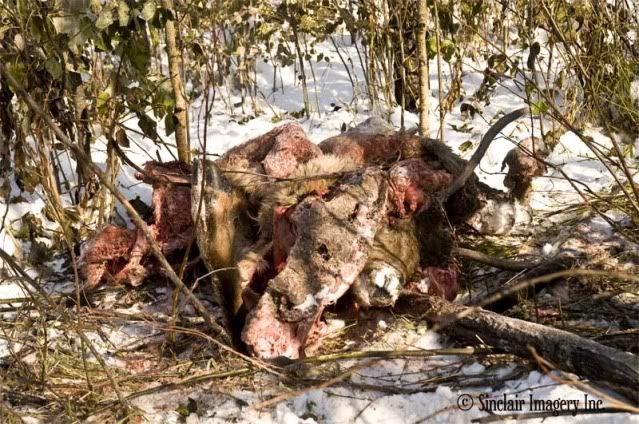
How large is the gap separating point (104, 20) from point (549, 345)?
1967 mm

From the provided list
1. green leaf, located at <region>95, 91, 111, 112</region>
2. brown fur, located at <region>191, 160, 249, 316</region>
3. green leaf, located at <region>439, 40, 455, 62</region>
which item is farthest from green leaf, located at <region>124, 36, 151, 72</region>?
green leaf, located at <region>439, 40, 455, 62</region>

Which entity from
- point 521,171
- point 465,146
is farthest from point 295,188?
point 465,146

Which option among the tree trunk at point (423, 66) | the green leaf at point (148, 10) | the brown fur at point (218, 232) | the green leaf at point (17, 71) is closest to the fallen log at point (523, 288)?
the brown fur at point (218, 232)

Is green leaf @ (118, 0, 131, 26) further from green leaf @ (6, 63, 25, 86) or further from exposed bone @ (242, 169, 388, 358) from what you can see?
exposed bone @ (242, 169, 388, 358)

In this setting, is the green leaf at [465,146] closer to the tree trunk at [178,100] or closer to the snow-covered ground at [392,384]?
the snow-covered ground at [392,384]

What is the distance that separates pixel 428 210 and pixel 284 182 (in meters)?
0.60

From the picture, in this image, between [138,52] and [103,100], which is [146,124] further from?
[138,52]

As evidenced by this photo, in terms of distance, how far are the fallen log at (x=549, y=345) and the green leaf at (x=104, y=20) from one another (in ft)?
5.29

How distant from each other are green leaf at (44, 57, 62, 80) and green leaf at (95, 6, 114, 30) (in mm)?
286

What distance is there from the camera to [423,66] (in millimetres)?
3506

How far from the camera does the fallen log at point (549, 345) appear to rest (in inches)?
65.0

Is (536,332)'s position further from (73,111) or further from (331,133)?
(331,133)

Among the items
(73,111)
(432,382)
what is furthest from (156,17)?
(432,382)

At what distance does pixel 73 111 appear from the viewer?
3.00m
